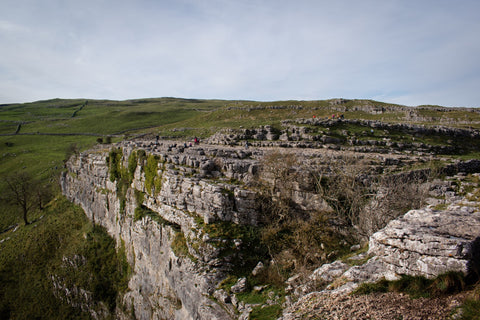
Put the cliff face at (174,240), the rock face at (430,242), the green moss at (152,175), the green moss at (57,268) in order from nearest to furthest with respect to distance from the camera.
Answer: the rock face at (430,242) < the cliff face at (174,240) < the green moss at (152,175) < the green moss at (57,268)

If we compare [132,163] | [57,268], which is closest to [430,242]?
[132,163]

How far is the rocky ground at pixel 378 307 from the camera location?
20.5 feet

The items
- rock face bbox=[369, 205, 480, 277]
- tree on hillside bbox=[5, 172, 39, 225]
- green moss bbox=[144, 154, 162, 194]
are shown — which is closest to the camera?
rock face bbox=[369, 205, 480, 277]

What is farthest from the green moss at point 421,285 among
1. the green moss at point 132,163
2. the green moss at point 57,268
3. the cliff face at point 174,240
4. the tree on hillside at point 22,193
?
the tree on hillside at point 22,193

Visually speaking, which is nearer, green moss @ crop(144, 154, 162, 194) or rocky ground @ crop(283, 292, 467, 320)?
rocky ground @ crop(283, 292, 467, 320)

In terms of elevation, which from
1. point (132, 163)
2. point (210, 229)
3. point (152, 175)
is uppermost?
point (132, 163)

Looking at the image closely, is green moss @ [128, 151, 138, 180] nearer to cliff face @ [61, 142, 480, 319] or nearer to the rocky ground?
cliff face @ [61, 142, 480, 319]

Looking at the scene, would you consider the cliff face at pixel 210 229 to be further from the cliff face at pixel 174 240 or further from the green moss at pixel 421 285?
the green moss at pixel 421 285

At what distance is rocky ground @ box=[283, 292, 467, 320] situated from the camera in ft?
20.5

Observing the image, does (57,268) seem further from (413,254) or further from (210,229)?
(413,254)

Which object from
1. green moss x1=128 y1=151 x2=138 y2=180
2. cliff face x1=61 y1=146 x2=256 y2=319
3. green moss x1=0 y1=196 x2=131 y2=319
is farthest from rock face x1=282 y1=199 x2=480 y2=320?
green moss x1=0 y1=196 x2=131 y2=319

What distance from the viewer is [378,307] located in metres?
7.02

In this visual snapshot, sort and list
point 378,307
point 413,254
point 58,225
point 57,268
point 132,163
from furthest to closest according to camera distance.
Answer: point 58,225 → point 57,268 → point 132,163 → point 413,254 → point 378,307

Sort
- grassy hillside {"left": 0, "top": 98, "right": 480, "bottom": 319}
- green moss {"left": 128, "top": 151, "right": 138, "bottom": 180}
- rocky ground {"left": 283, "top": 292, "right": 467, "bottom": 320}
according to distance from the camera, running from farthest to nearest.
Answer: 1. grassy hillside {"left": 0, "top": 98, "right": 480, "bottom": 319}
2. green moss {"left": 128, "top": 151, "right": 138, "bottom": 180}
3. rocky ground {"left": 283, "top": 292, "right": 467, "bottom": 320}
